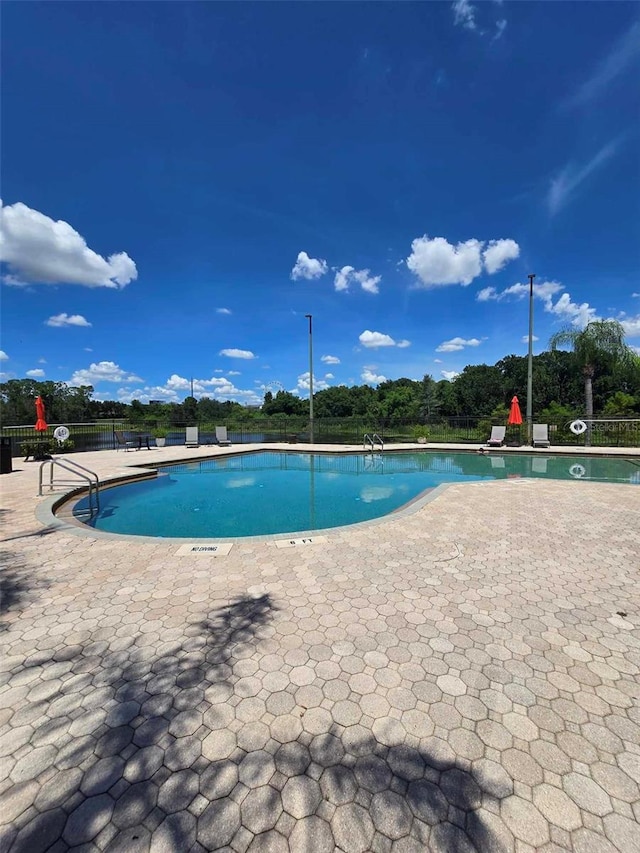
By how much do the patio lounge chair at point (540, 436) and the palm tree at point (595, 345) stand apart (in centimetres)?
435

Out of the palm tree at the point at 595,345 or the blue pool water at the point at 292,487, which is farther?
the palm tree at the point at 595,345

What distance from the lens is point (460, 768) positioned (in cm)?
151

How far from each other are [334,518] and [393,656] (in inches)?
173

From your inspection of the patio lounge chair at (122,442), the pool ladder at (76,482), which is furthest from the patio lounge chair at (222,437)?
the pool ladder at (76,482)

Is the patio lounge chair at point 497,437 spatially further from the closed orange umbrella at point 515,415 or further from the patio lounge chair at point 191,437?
the patio lounge chair at point 191,437

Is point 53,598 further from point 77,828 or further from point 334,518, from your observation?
point 334,518

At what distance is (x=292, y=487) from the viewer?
9469 millimetres

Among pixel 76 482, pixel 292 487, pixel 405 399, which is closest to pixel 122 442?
pixel 76 482

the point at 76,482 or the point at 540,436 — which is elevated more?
the point at 540,436

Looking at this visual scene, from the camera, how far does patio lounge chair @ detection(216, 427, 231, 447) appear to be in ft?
56.6

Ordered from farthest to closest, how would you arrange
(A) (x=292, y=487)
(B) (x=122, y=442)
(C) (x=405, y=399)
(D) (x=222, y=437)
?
(C) (x=405, y=399) → (D) (x=222, y=437) → (B) (x=122, y=442) → (A) (x=292, y=487)

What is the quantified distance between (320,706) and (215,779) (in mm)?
588

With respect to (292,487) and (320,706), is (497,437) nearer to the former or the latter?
(292,487)

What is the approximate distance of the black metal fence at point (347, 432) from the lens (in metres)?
15.6
